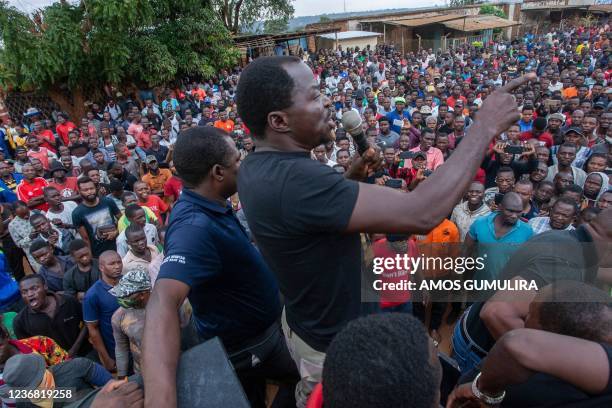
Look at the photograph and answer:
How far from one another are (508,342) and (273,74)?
3.80ft

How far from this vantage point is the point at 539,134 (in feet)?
21.2

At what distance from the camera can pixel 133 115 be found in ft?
34.1

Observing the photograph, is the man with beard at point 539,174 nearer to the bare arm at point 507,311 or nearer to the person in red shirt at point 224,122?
the bare arm at point 507,311

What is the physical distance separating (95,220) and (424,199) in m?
4.89

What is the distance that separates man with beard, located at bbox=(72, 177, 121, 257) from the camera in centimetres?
472

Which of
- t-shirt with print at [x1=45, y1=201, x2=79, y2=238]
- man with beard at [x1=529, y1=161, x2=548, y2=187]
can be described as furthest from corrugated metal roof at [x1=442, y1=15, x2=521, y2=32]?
t-shirt with print at [x1=45, y1=201, x2=79, y2=238]

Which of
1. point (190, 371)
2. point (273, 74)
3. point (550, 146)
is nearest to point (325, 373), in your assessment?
point (190, 371)

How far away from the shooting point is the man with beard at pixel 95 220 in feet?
15.5

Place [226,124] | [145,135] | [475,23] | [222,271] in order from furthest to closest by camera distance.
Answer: [475,23], [226,124], [145,135], [222,271]

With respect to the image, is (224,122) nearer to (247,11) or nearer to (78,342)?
(78,342)

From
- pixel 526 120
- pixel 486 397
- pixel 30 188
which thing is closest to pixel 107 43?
pixel 30 188

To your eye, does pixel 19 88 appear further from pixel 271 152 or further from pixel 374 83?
pixel 271 152

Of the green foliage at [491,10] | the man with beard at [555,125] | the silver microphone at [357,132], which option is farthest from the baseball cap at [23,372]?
the green foliage at [491,10]

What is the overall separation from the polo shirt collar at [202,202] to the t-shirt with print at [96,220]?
3497 mm
